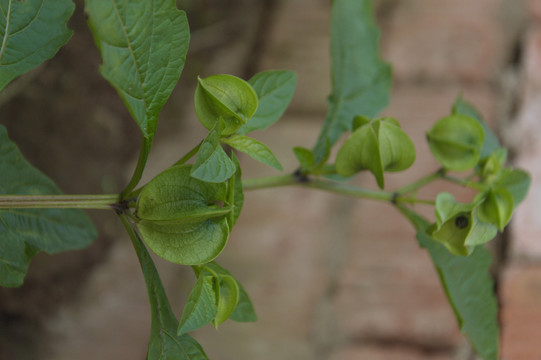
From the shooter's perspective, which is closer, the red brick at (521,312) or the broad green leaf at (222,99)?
the broad green leaf at (222,99)

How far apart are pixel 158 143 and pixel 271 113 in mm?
677

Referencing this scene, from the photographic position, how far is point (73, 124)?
2.70 ft

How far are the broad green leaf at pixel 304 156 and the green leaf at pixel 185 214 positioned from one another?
0.10 meters

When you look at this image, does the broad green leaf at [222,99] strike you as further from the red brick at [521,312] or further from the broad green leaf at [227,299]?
the red brick at [521,312]

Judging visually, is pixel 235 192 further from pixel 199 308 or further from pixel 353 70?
pixel 353 70

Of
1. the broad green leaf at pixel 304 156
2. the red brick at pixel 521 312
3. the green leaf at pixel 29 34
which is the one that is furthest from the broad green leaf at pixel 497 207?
the red brick at pixel 521 312

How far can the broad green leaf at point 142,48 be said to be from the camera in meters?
0.27

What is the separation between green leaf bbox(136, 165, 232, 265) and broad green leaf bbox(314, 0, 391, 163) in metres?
0.18

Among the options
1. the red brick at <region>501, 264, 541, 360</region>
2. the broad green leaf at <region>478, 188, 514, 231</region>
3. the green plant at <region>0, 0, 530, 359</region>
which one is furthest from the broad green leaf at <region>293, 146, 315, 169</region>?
the red brick at <region>501, 264, 541, 360</region>

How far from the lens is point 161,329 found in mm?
312

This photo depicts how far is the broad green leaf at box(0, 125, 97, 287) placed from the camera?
337mm

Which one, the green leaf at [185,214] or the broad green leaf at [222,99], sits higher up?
the broad green leaf at [222,99]

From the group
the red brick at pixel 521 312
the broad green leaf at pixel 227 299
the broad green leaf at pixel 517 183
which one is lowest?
the red brick at pixel 521 312

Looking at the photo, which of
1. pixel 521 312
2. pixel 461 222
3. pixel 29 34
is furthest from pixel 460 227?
pixel 521 312
